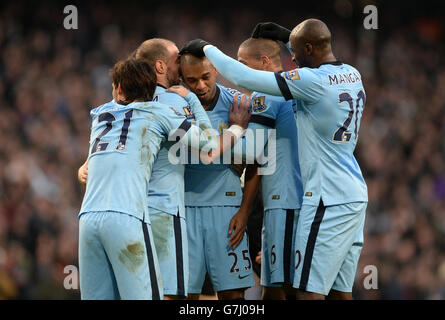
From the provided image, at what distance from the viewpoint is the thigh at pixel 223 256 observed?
15.8ft

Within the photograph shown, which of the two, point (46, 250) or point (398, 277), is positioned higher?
point (46, 250)

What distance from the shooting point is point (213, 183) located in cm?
495

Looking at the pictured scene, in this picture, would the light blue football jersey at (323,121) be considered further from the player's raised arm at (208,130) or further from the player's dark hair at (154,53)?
the player's dark hair at (154,53)

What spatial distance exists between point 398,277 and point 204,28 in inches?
268

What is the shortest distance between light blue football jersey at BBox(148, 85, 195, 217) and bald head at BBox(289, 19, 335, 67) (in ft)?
3.01

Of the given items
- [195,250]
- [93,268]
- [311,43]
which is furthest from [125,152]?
[311,43]

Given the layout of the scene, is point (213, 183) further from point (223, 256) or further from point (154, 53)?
point (154, 53)

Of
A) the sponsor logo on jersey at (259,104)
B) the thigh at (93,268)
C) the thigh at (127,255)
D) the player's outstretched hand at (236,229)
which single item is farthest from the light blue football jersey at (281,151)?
the thigh at (93,268)

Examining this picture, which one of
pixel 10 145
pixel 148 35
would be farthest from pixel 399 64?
pixel 10 145

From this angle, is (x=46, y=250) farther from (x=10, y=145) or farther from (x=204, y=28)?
(x=204, y=28)

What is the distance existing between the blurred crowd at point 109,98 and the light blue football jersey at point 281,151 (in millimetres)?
4850

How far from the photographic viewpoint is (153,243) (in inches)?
162

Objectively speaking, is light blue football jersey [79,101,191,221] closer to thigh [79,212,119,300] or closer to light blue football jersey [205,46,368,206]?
thigh [79,212,119,300]

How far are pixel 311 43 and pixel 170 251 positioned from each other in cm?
179
